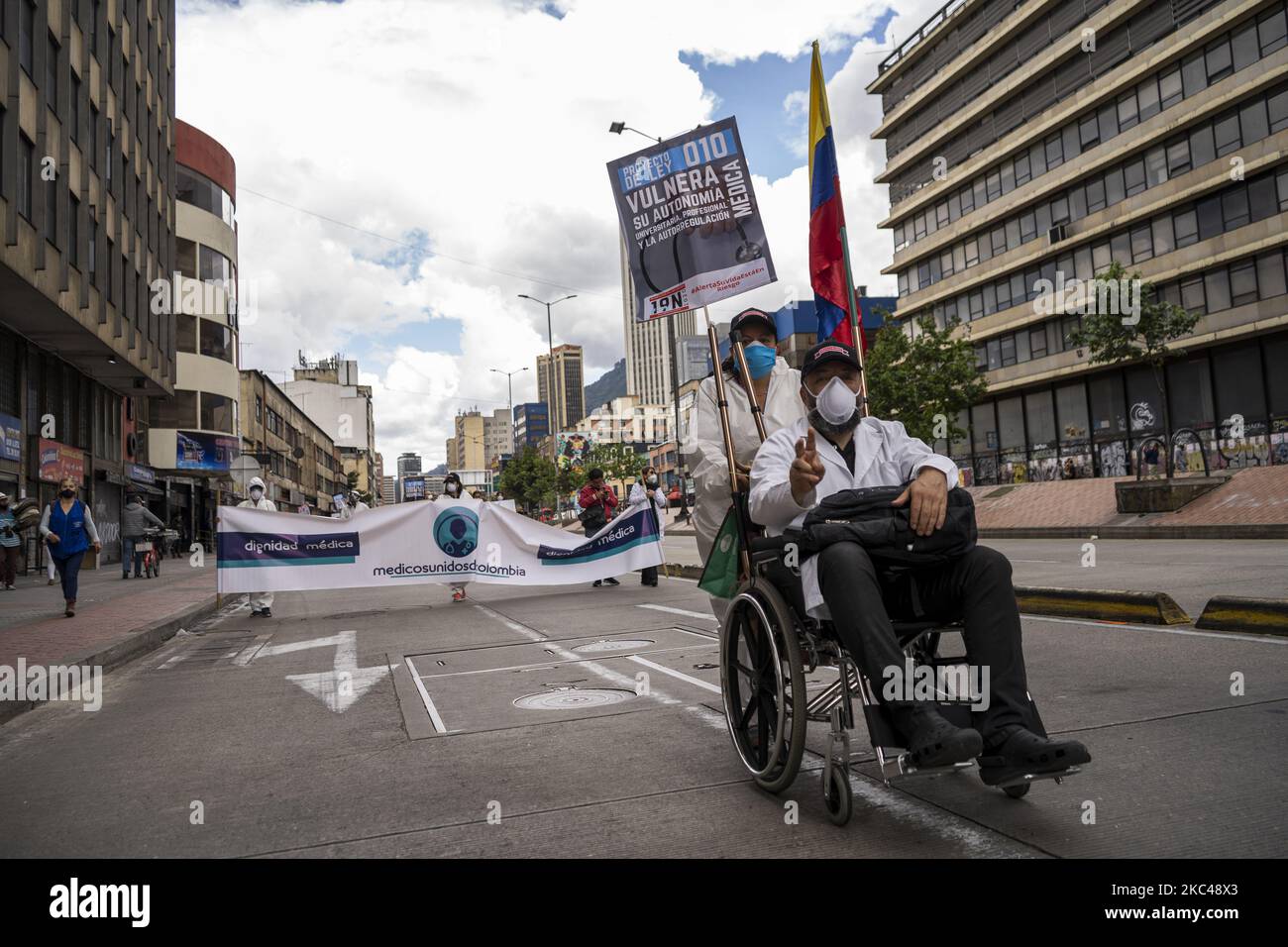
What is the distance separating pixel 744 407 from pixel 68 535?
37.8 feet

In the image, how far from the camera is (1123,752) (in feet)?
13.1

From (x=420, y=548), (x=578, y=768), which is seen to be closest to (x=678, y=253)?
(x=578, y=768)

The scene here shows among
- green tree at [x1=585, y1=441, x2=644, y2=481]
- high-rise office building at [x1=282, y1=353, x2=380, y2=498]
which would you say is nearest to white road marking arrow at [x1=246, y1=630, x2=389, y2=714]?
green tree at [x1=585, y1=441, x2=644, y2=481]

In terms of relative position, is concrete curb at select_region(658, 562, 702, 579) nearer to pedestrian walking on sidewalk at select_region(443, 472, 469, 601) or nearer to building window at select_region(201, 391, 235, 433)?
pedestrian walking on sidewalk at select_region(443, 472, 469, 601)

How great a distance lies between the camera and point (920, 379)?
37.1 metres

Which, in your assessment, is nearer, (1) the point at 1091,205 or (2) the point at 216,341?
(1) the point at 1091,205

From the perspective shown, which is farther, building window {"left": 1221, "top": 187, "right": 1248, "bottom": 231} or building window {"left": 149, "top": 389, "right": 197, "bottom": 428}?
building window {"left": 149, "top": 389, "right": 197, "bottom": 428}

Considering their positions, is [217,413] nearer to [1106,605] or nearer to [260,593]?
[260,593]

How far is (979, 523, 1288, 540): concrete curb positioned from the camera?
19142 millimetres

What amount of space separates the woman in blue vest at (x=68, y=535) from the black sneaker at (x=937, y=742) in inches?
494

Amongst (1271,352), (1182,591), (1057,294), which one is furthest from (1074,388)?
(1182,591)

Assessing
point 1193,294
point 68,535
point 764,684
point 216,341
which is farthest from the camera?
point 216,341

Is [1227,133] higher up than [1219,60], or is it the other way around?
[1219,60]

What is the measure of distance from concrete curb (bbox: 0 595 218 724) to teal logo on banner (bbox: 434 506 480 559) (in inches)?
139
